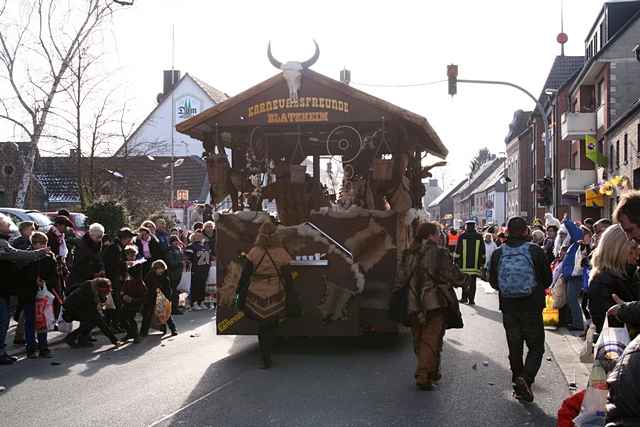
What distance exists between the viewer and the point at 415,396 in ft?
26.3

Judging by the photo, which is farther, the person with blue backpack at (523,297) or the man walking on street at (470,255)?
the man walking on street at (470,255)

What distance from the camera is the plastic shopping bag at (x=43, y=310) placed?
430 inches

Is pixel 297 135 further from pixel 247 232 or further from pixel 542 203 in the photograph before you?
pixel 542 203

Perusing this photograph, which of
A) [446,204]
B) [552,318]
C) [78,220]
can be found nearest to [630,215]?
[552,318]

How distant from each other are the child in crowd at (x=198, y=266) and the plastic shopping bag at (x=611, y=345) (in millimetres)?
13690

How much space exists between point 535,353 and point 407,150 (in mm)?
4043

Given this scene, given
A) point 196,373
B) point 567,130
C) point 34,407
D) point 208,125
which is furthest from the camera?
point 567,130

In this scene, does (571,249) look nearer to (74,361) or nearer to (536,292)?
(536,292)

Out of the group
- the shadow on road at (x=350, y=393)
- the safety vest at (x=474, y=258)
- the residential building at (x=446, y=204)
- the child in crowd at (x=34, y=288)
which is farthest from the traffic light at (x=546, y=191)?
the residential building at (x=446, y=204)

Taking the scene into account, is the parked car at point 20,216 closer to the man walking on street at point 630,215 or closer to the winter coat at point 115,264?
the winter coat at point 115,264

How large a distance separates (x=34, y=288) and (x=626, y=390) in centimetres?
912

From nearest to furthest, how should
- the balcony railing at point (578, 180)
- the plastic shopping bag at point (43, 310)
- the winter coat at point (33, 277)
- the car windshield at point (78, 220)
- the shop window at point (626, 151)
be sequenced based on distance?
the winter coat at point (33, 277) → the plastic shopping bag at point (43, 310) → the car windshield at point (78, 220) → the shop window at point (626, 151) → the balcony railing at point (578, 180)

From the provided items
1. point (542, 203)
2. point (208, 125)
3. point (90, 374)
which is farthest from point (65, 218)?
point (542, 203)

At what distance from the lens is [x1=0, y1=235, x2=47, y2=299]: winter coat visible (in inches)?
404
